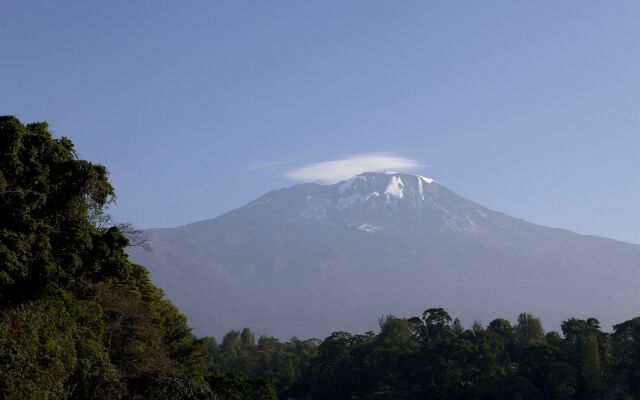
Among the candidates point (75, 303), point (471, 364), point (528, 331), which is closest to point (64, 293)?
point (75, 303)

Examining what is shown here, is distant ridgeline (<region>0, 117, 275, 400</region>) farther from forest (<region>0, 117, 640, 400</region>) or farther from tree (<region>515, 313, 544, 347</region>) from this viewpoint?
tree (<region>515, 313, 544, 347</region>)

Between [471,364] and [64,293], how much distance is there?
37602 millimetres

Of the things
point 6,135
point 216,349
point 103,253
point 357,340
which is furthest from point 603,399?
point 216,349

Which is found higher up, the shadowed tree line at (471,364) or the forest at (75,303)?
the forest at (75,303)

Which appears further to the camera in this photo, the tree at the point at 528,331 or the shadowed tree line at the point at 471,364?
the tree at the point at 528,331

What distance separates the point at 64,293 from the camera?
2488 cm

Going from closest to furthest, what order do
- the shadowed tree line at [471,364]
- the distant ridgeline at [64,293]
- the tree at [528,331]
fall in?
the distant ridgeline at [64,293] < the shadowed tree line at [471,364] < the tree at [528,331]

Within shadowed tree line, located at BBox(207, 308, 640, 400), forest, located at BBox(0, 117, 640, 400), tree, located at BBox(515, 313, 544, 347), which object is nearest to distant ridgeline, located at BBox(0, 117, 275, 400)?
forest, located at BBox(0, 117, 640, 400)

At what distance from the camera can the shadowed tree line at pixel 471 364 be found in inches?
2035

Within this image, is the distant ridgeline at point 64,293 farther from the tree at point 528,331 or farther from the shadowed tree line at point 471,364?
the tree at point 528,331

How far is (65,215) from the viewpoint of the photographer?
26312 millimetres

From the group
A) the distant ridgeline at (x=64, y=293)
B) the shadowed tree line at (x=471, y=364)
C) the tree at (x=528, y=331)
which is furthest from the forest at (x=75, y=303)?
the tree at (x=528, y=331)

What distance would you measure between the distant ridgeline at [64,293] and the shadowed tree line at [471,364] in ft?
88.6

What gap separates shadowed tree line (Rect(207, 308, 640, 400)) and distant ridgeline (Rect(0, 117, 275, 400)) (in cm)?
2702
